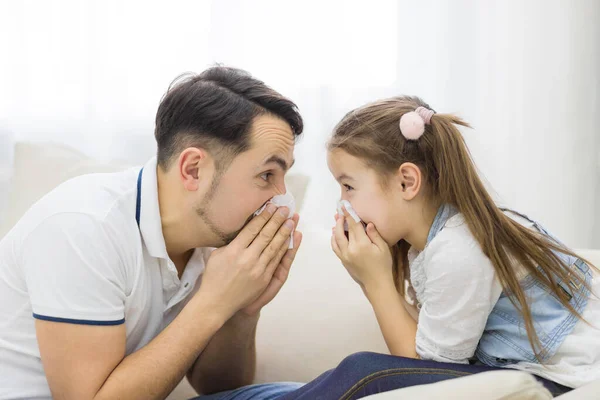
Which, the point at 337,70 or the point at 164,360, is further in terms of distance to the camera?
the point at 337,70

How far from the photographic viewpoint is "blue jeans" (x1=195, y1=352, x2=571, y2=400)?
1.19 m

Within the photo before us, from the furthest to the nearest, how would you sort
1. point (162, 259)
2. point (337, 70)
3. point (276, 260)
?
1. point (337, 70)
2. point (276, 260)
3. point (162, 259)

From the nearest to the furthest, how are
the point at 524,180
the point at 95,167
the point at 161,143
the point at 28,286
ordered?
the point at 28,286, the point at 161,143, the point at 95,167, the point at 524,180

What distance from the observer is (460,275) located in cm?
132

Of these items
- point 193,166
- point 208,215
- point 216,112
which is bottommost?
point 208,215

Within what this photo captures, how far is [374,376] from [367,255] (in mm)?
325

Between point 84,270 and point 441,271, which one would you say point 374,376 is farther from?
point 84,270

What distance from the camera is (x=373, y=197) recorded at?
1.46 meters

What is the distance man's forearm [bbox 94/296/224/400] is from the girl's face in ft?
1.32

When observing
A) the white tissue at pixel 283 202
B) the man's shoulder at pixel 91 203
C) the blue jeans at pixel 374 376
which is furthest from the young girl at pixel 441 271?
the man's shoulder at pixel 91 203

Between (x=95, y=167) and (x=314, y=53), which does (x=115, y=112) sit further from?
(x=314, y=53)

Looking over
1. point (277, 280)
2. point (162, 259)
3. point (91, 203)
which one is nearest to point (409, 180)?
point (277, 280)

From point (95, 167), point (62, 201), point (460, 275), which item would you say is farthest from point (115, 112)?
point (460, 275)

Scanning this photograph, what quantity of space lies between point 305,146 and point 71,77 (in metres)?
0.91
